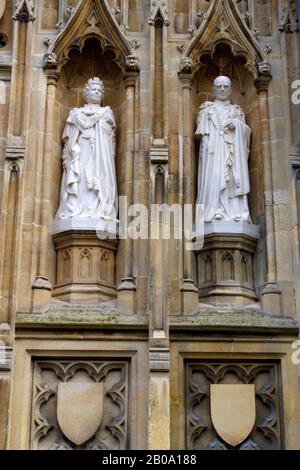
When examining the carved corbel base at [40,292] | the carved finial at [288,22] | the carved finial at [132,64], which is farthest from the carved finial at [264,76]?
the carved corbel base at [40,292]

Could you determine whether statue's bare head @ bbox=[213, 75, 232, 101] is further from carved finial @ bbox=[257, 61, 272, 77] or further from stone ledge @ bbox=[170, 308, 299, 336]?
stone ledge @ bbox=[170, 308, 299, 336]

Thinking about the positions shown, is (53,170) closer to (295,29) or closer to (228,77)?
(228,77)

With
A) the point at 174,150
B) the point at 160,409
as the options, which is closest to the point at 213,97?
the point at 174,150

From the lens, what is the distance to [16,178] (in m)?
11.3

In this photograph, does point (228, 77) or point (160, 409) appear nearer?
point (160, 409)

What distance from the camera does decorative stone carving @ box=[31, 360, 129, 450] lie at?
10.4 metres

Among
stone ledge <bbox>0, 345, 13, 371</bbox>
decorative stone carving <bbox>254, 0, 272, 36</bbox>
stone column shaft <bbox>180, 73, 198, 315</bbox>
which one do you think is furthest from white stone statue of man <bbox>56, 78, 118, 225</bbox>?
decorative stone carving <bbox>254, 0, 272, 36</bbox>

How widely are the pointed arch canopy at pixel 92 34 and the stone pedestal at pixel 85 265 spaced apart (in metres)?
2.35

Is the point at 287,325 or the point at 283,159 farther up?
the point at 283,159

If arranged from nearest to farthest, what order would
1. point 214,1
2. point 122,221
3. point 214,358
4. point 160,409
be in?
1. point 160,409
2. point 214,358
3. point 122,221
4. point 214,1

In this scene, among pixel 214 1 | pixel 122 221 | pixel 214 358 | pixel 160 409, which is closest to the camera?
pixel 160 409

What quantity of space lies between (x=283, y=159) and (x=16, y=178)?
335 centimetres

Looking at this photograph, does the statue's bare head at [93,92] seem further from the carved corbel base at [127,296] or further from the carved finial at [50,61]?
the carved corbel base at [127,296]

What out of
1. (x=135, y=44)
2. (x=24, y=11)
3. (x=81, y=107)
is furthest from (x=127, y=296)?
(x=24, y=11)
